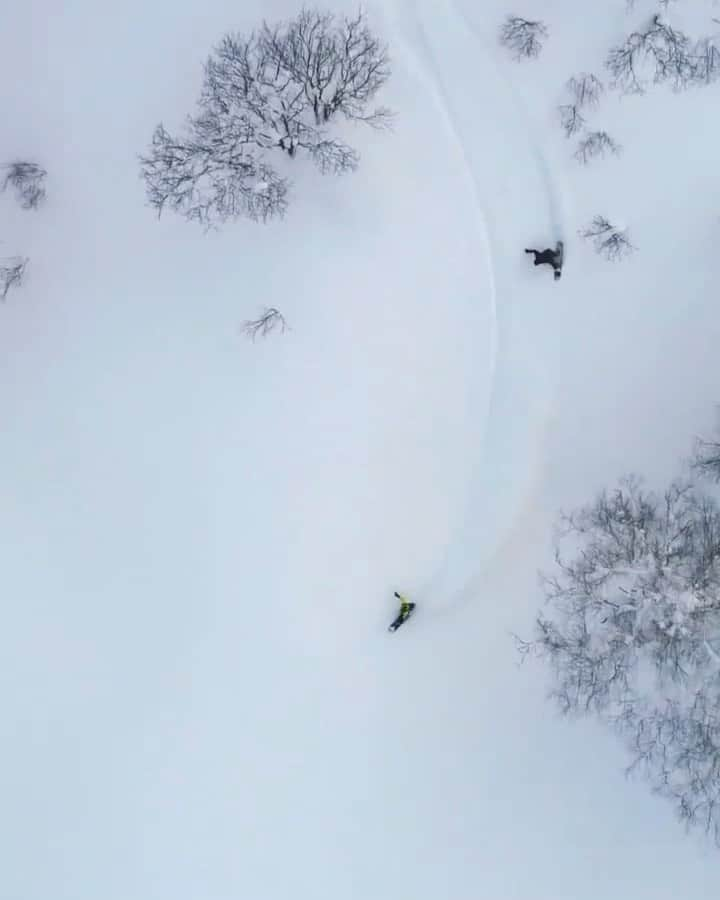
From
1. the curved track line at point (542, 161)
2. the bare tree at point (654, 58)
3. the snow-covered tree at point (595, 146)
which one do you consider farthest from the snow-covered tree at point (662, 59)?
the curved track line at point (542, 161)

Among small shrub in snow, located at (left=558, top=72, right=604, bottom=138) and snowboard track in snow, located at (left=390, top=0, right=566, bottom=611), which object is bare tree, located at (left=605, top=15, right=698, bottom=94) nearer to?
small shrub in snow, located at (left=558, top=72, right=604, bottom=138)

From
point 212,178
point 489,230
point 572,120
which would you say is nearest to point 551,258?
point 489,230

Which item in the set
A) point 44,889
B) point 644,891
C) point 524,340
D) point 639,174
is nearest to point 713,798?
point 644,891

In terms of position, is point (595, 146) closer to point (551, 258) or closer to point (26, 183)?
point (551, 258)

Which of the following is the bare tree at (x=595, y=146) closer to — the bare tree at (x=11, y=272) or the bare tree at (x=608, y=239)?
the bare tree at (x=608, y=239)

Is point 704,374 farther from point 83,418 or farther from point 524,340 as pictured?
point 83,418
